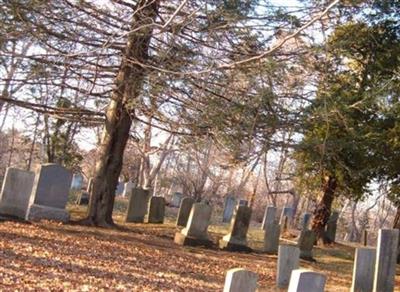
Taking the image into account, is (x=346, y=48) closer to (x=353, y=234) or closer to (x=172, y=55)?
(x=172, y=55)

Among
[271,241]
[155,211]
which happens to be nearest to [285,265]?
[271,241]

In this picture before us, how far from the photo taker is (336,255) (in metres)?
15.7

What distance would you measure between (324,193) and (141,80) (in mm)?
9166

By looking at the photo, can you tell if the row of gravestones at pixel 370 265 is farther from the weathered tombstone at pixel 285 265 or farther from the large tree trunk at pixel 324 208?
the large tree trunk at pixel 324 208

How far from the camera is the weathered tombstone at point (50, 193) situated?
11.9 metres

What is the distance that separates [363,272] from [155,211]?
8528 mm

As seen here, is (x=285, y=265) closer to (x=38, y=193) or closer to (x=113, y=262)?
(x=113, y=262)

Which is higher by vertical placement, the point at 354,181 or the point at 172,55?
the point at 172,55

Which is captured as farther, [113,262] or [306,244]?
[306,244]

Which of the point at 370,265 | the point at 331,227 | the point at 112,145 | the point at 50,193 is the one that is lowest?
the point at 370,265

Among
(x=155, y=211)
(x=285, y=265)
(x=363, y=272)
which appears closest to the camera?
(x=285, y=265)

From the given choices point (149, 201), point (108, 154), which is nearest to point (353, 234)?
point (149, 201)

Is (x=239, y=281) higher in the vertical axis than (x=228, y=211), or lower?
lower

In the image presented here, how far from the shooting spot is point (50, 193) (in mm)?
12055
